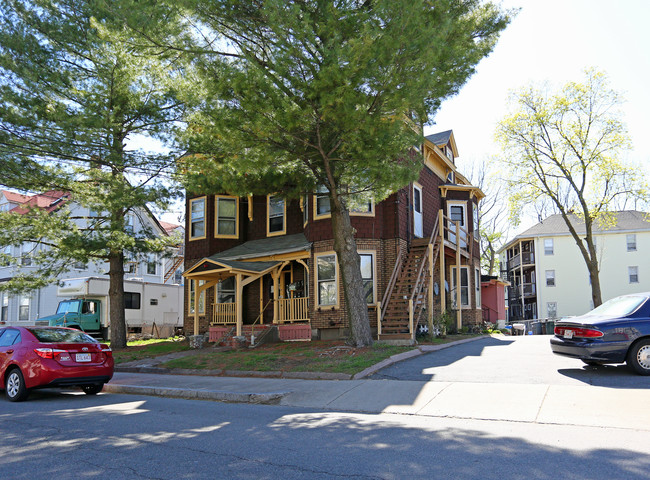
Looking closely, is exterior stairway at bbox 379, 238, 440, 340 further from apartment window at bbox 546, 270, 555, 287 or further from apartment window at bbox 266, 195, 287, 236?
apartment window at bbox 546, 270, 555, 287

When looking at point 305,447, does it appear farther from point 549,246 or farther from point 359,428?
point 549,246

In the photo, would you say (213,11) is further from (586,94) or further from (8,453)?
(586,94)

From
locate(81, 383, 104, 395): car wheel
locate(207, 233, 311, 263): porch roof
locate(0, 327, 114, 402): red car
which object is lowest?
locate(81, 383, 104, 395): car wheel

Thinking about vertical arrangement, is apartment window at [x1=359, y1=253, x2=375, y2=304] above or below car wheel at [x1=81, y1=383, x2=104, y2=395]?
above

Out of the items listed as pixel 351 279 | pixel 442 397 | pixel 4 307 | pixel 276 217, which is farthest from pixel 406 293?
pixel 4 307

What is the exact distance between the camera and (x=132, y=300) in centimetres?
3058

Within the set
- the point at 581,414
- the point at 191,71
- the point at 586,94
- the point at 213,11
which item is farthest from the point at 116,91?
the point at 586,94

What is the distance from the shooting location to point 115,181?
1788 centimetres

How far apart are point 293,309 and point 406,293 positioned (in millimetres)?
4354

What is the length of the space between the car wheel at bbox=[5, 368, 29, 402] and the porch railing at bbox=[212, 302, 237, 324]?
11088 millimetres

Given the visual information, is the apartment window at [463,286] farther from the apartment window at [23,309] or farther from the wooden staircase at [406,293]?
the apartment window at [23,309]

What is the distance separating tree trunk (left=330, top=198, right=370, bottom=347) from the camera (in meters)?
14.0

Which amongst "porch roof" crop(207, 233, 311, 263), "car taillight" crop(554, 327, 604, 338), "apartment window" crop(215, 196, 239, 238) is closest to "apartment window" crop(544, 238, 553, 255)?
"porch roof" crop(207, 233, 311, 263)

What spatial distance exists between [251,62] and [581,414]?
1012 centimetres
